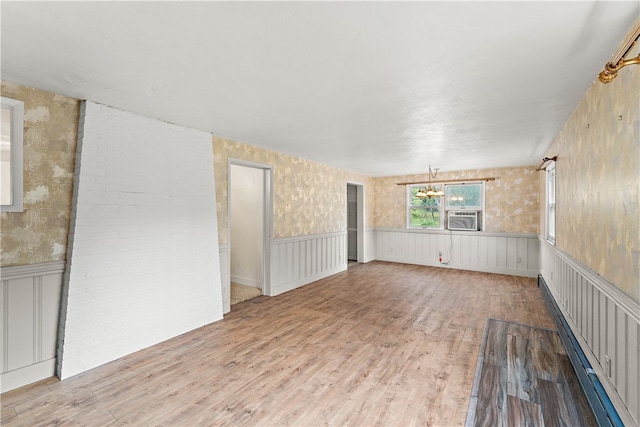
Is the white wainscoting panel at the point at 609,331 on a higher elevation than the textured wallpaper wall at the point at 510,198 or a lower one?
lower

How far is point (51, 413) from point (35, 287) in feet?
3.30

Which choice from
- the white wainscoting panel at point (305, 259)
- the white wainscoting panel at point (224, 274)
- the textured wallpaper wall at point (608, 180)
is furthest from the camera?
the white wainscoting panel at point (305, 259)

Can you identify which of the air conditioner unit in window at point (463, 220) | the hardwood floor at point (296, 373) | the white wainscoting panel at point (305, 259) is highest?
the air conditioner unit in window at point (463, 220)

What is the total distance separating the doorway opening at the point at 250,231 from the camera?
16.2 feet

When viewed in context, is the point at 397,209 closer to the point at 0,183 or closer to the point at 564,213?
the point at 564,213

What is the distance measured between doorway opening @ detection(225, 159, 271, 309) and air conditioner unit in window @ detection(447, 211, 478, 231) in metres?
4.59

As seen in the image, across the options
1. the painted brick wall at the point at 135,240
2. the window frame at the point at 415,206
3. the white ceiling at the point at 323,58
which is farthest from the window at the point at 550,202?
the painted brick wall at the point at 135,240

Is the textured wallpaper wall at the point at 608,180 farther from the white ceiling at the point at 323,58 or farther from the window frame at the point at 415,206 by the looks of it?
the window frame at the point at 415,206

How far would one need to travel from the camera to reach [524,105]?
2.82 metres

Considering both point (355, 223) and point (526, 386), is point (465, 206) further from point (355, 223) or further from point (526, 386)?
point (526, 386)

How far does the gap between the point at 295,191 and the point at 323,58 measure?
3.54 meters

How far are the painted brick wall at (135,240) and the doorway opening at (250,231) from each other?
1177 millimetres

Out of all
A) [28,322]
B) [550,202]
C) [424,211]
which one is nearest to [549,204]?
[550,202]

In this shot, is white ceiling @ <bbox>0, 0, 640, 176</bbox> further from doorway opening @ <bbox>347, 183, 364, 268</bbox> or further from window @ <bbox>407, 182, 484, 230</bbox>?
doorway opening @ <bbox>347, 183, 364, 268</bbox>
